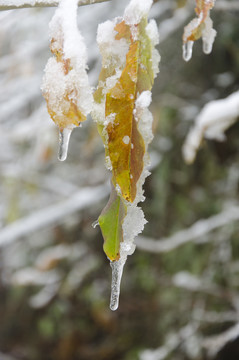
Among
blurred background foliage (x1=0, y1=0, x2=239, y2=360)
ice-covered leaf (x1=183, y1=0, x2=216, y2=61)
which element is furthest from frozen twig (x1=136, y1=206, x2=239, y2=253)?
ice-covered leaf (x1=183, y1=0, x2=216, y2=61)

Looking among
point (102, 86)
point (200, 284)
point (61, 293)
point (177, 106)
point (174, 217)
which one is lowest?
point (61, 293)

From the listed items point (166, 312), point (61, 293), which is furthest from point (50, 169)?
point (166, 312)

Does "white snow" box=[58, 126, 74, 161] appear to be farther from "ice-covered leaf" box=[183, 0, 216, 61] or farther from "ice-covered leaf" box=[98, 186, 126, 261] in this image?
"ice-covered leaf" box=[183, 0, 216, 61]

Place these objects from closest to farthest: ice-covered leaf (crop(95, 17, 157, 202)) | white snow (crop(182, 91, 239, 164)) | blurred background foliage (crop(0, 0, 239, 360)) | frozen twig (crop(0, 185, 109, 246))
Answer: ice-covered leaf (crop(95, 17, 157, 202)), white snow (crop(182, 91, 239, 164)), frozen twig (crop(0, 185, 109, 246)), blurred background foliage (crop(0, 0, 239, 360))

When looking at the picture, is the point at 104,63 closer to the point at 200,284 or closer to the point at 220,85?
the point at 200,284

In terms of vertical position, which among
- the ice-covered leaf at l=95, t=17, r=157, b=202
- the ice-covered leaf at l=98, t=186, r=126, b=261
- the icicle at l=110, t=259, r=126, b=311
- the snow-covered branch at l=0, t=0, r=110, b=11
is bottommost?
the icicle at l=110, t=259, r=126, b=311

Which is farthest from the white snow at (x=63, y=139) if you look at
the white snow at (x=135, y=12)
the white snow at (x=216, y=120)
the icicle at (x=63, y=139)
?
the white snow at (x=216, y=120)

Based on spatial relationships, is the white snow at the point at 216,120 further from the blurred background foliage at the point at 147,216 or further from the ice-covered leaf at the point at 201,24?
the blurred background foliage at the point at 147,216
